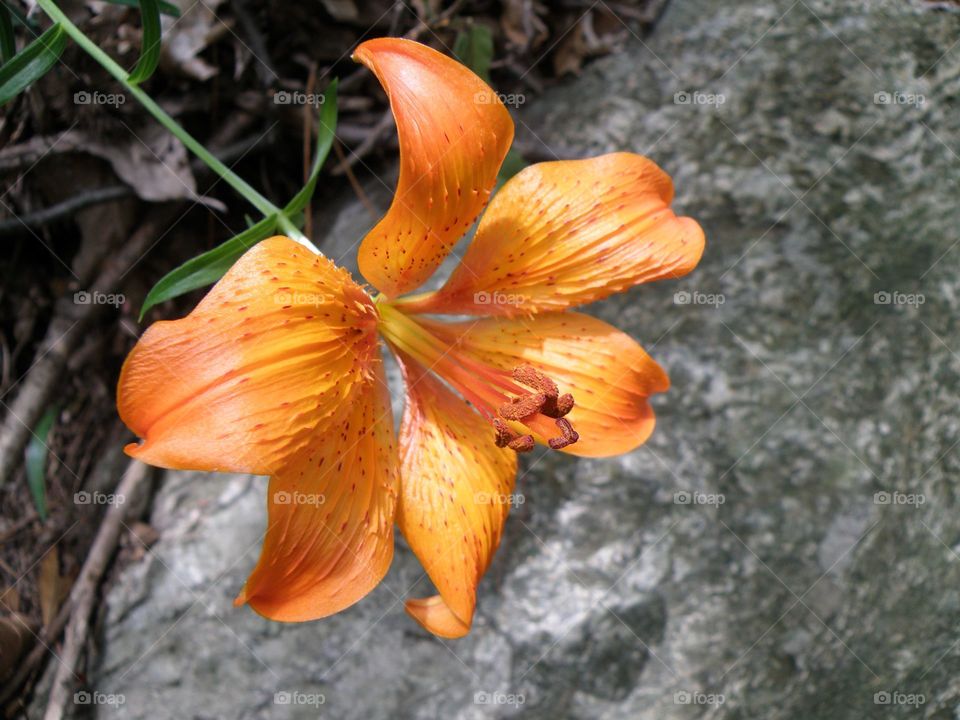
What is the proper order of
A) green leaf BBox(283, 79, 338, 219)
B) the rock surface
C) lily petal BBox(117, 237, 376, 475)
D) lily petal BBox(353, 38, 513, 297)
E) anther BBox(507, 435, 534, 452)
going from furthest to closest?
1. the rock surface
2. green leaf BBox(283, 79, 338, 219)
3. anther BBox(507, 435, 534, 452)
4. lily petal BBox(353, 38, 513, 297)
5. lily petal BBox(117, 237, 376, 475)

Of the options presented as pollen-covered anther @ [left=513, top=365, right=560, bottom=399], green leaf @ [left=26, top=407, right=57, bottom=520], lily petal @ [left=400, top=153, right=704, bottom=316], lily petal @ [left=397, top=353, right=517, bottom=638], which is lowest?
green leaf @ [left=26, top=407, right=57, bottom=520]

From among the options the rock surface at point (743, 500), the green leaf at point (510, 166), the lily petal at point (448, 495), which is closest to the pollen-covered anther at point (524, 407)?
the lily petal at point (448, 495)

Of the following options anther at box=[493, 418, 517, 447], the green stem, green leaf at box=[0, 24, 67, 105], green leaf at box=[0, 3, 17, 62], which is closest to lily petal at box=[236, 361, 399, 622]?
anther at box=[493, 418, 517, 447]

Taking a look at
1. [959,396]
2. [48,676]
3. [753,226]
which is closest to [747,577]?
[959,396]

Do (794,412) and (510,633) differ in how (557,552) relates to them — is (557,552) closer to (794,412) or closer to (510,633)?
(510,633)

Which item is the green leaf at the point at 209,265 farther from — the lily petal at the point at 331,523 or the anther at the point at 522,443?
the anther at the point at 522,443

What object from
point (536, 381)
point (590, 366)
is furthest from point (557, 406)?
point (590, 366)

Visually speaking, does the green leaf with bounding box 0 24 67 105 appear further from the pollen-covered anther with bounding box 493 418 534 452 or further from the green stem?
the pollen-covered anther with bounding box 493 418 534 452
